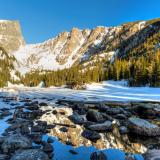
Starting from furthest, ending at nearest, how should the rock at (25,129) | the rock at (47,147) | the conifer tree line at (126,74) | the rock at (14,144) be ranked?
the conifer tree line at (126,74)
the rock at (25,129)
the rock at (47,147)
the rock at (14,144)

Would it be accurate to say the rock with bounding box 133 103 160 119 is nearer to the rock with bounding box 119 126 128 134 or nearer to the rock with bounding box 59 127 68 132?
the rock with bounding box 119 126 128 134

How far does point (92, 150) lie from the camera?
68.6ft

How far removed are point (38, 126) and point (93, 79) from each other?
12500 centimetres

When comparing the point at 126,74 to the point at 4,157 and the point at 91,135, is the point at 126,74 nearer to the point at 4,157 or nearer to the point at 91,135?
the point at 91,135

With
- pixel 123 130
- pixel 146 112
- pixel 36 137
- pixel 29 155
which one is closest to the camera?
pixel 29 155

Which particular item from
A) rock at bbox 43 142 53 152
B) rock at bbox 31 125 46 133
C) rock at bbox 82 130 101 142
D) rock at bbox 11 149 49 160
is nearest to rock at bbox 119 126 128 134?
rock at bbox 82 130 101 142

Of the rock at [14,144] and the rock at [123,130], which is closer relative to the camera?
the rock at [14,144]

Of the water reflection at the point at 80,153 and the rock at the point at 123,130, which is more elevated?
the rock at the point at 123,130

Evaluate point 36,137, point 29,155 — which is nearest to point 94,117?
point 36,137

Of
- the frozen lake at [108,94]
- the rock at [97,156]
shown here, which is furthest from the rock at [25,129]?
the frozen lake at [108,94]

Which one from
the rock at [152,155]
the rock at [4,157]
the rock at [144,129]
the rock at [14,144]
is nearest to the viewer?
the rock at [4,157]

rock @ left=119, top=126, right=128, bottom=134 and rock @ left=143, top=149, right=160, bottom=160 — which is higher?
rock @ left=119, top=126, right=128, bottom=134

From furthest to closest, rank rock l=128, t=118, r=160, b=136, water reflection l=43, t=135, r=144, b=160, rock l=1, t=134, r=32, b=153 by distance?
rock l=128, t=118, r=160, b=136 → rock l=1, t=134, r=32, b=153 → water reflection l=43, t=135, r=144, b=160

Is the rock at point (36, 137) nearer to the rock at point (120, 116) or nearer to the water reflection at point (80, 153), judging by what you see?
the water reflection at point (80, 153)
